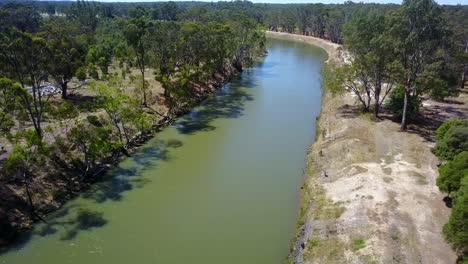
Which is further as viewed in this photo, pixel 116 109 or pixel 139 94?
pixel 139 94

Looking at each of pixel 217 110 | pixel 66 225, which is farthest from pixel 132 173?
pixel 217 110

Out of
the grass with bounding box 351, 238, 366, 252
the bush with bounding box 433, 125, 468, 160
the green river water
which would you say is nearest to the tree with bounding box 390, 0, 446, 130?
the bush with bounding box 433, 125, 468, 160

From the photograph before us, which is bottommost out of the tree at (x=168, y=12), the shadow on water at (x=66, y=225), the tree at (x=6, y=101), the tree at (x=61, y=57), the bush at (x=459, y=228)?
the shadow on water at (x=66, y=225)

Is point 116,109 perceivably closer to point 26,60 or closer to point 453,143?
point 26,60

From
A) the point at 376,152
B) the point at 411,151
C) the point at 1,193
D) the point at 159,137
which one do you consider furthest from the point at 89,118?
the point at 411,151

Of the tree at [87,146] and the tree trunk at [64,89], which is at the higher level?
the tree trunk at [64,89]

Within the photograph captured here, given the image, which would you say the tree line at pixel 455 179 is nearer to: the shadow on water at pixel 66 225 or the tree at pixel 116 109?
the shadow on water at pixel 66 225

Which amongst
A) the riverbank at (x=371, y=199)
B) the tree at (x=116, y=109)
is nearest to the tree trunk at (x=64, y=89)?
the tree at (x=116, y=109)

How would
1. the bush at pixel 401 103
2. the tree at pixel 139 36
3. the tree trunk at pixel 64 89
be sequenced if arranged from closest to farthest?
the bush at pixel 401 103
the tree at pixel 139 36
the tree trunk at pixel 64 89
